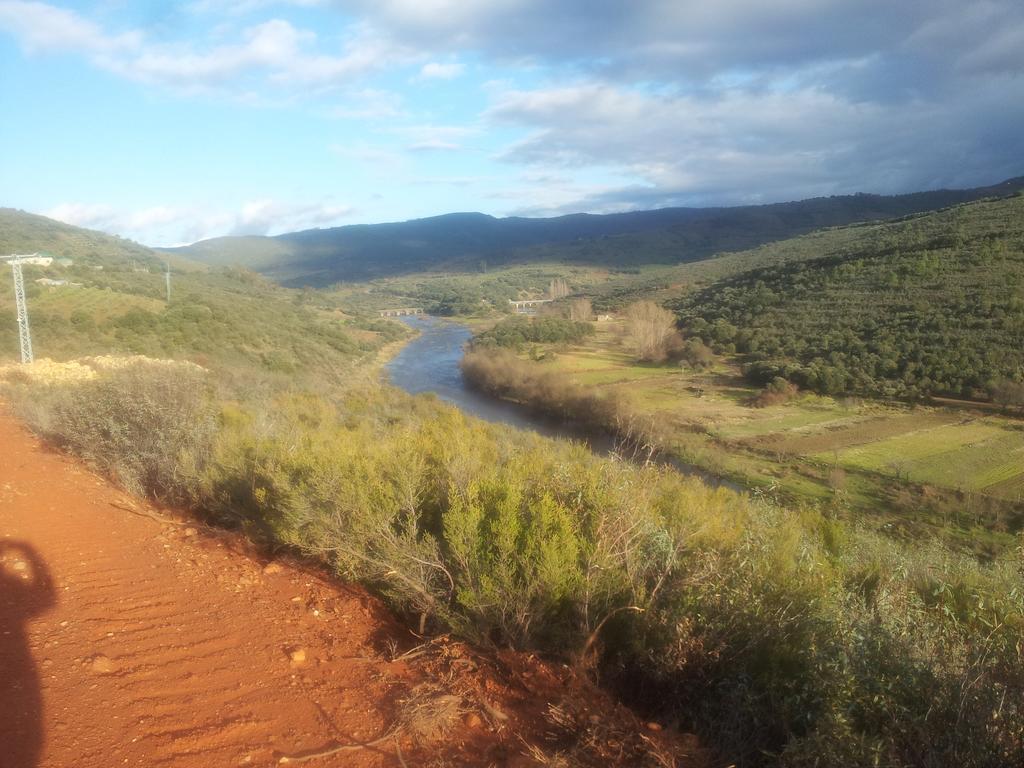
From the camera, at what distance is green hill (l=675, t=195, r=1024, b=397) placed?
2422 cm

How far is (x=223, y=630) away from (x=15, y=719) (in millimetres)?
1354

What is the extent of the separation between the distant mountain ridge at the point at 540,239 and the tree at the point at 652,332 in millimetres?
41509

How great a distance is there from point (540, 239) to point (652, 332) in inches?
4314

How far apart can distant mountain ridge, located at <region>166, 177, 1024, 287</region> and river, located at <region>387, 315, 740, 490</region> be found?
4982 centimetres

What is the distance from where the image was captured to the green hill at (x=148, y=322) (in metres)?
26.6

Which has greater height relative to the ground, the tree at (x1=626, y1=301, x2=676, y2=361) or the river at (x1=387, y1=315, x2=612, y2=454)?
the tree at (x1=626, y1=301, x2=676, y2=361)

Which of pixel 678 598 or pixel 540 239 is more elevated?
pixel 540 239

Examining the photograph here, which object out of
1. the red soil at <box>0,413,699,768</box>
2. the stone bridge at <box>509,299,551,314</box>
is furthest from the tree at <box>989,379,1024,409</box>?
the stone bridge at <box>509,299,551,314</box>

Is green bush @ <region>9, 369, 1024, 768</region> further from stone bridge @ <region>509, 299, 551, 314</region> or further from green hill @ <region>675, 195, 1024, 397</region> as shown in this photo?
stone bridge @ <region>509, 299, 551, 314</region>

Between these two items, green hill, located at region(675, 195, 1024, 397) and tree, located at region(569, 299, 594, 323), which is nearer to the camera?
green hill, located at region(675, 195, 1024, 397)

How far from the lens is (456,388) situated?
119ft

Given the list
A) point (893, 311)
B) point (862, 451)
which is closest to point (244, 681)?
point (862, 451)

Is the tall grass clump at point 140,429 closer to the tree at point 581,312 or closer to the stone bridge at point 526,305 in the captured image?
the tree at point 581,312

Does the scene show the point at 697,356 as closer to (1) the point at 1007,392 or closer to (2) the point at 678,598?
(1) the point at 1007,392
